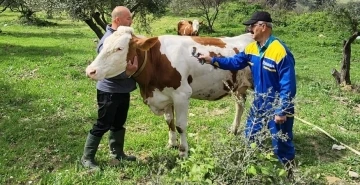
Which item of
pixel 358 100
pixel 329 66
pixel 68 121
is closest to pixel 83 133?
pixel 68 121

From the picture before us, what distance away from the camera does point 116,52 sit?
541cm

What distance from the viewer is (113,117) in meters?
5.93

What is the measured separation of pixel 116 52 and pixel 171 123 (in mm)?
1975

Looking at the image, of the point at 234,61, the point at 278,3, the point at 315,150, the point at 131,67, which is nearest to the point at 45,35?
the point at 131,67

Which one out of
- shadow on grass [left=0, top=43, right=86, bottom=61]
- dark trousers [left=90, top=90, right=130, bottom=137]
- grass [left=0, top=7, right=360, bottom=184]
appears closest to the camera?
dark trousers [left=90, top=90, right=130, bottom=137]

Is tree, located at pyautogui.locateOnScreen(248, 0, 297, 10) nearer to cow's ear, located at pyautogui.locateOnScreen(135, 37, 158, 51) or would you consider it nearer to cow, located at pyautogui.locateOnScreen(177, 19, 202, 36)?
cow, located at pyautogui.locateOnScreen(177, 19, 202, 36)

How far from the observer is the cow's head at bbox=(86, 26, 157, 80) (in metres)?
5.32

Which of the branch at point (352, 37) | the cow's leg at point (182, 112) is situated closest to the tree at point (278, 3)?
the branch at point (352, 37)

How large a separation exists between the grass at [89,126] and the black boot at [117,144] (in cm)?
20

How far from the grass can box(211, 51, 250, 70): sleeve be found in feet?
3.35

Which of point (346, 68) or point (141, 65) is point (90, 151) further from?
point (346, 68)

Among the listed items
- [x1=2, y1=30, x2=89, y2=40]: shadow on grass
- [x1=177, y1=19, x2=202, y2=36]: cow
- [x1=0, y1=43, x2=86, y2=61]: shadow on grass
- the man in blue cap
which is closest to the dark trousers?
the man in blue cap

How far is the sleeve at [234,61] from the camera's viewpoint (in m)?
5.85

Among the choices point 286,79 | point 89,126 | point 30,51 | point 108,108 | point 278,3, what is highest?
point 286,79
